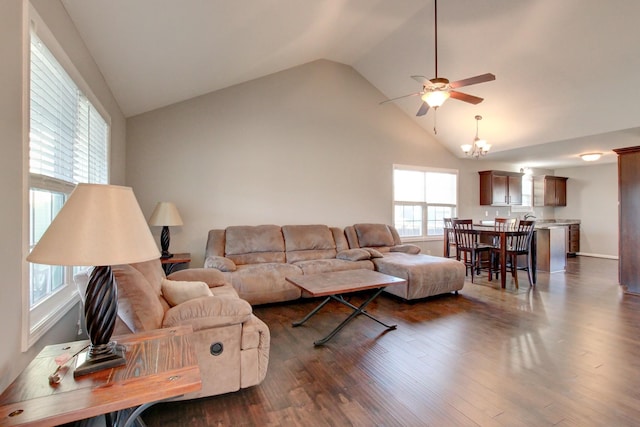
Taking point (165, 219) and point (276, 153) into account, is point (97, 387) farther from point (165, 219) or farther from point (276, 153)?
point (276, 153)

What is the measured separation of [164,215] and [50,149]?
2.28m

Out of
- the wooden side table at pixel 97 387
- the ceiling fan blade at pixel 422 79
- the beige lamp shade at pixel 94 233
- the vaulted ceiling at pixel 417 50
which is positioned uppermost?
the vaulted ceiling at pixel 417 50

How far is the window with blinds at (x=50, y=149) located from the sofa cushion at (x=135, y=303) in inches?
14.2

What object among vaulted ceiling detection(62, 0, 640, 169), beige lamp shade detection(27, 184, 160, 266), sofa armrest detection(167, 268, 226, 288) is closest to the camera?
beige lamp shade detection(27, 184, 160, 266)

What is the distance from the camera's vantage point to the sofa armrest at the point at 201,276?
123 inches

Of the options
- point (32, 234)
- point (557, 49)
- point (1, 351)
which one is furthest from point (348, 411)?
point (557, 49)

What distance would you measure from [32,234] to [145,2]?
1631mm

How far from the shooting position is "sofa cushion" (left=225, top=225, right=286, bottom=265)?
14.3 feet

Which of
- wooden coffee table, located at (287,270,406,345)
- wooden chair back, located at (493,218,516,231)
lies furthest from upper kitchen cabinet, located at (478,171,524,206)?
wooden coffee table, located at (287,270,406,345)

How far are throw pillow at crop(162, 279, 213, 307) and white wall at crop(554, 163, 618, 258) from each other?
9728 millimetres

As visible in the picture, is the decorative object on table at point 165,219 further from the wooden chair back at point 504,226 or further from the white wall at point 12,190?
the wooden chair back at point 504,226

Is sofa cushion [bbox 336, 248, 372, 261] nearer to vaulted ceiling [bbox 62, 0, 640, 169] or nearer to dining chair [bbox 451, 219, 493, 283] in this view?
dining chair [bbox 451, 219, 493, 283]

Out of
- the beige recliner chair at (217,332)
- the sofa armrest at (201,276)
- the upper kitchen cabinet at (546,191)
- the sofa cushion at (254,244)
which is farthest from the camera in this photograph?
the upper kitchen cabinet at (546,191)

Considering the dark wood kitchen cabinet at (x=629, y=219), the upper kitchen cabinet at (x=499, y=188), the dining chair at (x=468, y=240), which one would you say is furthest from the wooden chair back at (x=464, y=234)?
the upper kitchen cabinet at (x=499, y=188)
